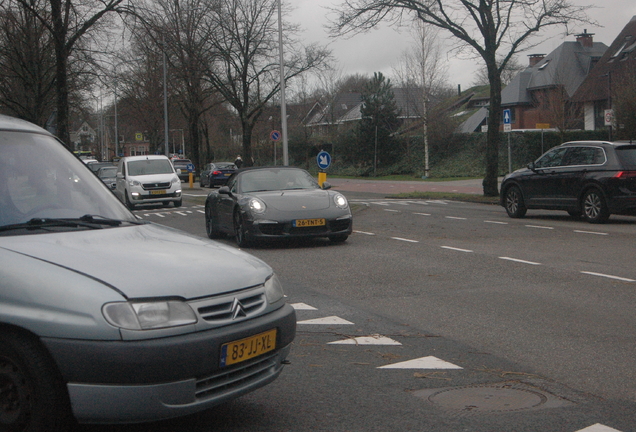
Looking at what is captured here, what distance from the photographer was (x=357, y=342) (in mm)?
5957

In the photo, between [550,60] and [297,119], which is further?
[297,119]

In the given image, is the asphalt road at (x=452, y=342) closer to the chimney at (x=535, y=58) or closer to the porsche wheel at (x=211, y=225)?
the porsche wheel at (x=211, y=225)

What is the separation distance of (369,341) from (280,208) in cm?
635

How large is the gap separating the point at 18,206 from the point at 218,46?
124 ft

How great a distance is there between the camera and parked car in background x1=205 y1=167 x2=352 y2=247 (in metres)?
12.1

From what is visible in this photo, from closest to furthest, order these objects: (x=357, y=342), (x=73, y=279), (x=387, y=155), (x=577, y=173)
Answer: (x=73, y=279), (x=357, y=342), (x=577, y=173), (x=387, y=155)

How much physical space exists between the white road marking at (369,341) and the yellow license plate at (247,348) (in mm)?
2143

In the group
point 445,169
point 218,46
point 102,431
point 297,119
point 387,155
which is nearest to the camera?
point 102,431

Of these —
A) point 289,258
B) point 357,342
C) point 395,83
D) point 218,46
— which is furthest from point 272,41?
point 357,342

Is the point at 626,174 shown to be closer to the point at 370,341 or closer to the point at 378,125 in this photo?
the point at 370,341

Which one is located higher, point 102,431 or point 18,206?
point 18,206

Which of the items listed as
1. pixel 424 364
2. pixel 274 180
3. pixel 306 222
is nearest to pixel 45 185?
pixel 424 364

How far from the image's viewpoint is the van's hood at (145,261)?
3428mm

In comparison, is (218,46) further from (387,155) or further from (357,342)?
(357,342)
